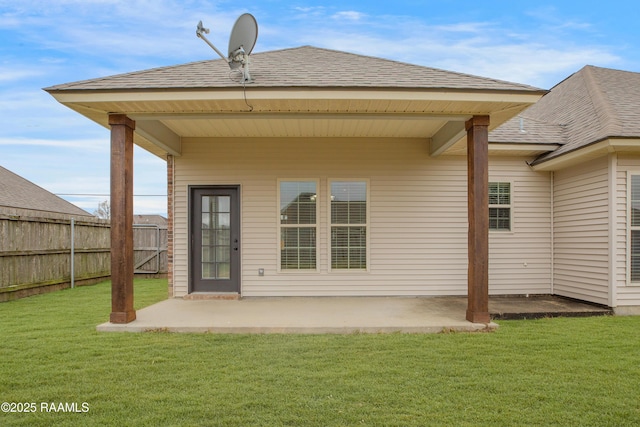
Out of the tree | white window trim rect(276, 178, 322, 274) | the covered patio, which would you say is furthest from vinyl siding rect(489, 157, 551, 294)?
the tree

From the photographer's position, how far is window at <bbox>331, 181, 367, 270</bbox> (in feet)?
24.4

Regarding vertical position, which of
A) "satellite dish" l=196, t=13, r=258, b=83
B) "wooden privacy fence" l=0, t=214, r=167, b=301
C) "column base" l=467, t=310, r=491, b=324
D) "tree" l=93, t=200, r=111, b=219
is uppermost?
"satellite dish" l=196, t=13, r=258, b=83

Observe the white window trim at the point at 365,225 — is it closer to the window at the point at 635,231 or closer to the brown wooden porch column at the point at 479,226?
the brown wooden porch column at the point at 479,226

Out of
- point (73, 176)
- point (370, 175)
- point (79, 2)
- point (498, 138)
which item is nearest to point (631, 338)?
point (498, 138)

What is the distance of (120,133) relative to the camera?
5203 millimetres

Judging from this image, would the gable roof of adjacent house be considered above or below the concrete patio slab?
above

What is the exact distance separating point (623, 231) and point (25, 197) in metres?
16.0

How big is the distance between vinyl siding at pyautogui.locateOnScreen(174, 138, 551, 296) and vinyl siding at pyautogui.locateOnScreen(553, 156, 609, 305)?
85 centimetres

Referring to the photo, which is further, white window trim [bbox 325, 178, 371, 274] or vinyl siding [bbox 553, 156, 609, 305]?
white window trim [bbox 325, 178, 371, 274]

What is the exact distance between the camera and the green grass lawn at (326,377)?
9.09 feet

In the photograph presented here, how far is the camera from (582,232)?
22.4 feet

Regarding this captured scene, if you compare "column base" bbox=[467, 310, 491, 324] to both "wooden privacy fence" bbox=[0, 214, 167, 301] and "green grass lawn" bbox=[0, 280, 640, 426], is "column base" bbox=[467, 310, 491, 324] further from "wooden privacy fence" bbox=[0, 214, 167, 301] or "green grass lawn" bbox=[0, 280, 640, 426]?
"wooden privacy fence" bbox=[0, 214, 167, 301]

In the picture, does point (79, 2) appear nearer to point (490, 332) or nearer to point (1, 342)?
point (1, 342)

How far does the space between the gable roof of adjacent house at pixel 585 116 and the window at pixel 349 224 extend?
2.54 m
